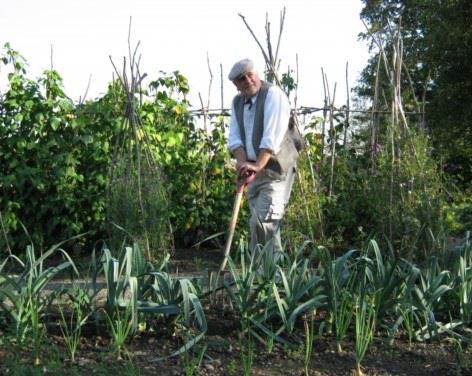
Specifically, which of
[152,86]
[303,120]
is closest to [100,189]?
[152,86]

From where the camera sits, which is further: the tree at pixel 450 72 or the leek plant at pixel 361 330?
the tree at pixel 450 72

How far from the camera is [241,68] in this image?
4438 millimetres

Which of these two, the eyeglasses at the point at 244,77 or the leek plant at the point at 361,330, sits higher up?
the eyeglasses at the point at 244,77

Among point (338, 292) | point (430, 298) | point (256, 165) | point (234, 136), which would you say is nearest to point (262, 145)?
point (256, 165)

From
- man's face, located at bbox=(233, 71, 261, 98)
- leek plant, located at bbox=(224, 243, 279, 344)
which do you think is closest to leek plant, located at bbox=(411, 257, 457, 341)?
leek plant, located at bbox=(224, 243, 279, 344)

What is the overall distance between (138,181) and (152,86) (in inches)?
50.4

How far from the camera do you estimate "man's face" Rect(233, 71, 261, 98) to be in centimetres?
449

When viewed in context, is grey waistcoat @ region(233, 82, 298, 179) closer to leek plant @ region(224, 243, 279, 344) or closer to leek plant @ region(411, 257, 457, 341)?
leek plant @ region(224, 243, 279, 344)

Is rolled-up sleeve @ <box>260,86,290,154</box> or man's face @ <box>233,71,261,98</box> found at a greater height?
man's face @ <box>233,71,261,98</box>

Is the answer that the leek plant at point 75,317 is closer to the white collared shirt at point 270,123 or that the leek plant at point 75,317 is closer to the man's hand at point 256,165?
the man's hand at point 256,165

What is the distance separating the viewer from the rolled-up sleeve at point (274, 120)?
441 centimetres

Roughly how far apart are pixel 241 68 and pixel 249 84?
0.41ft

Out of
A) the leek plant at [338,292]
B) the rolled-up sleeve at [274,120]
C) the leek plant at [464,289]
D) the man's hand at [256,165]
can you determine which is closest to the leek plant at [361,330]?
the leek plant at [338,292]

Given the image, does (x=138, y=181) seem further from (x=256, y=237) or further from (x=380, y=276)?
(x=380, y=276)
